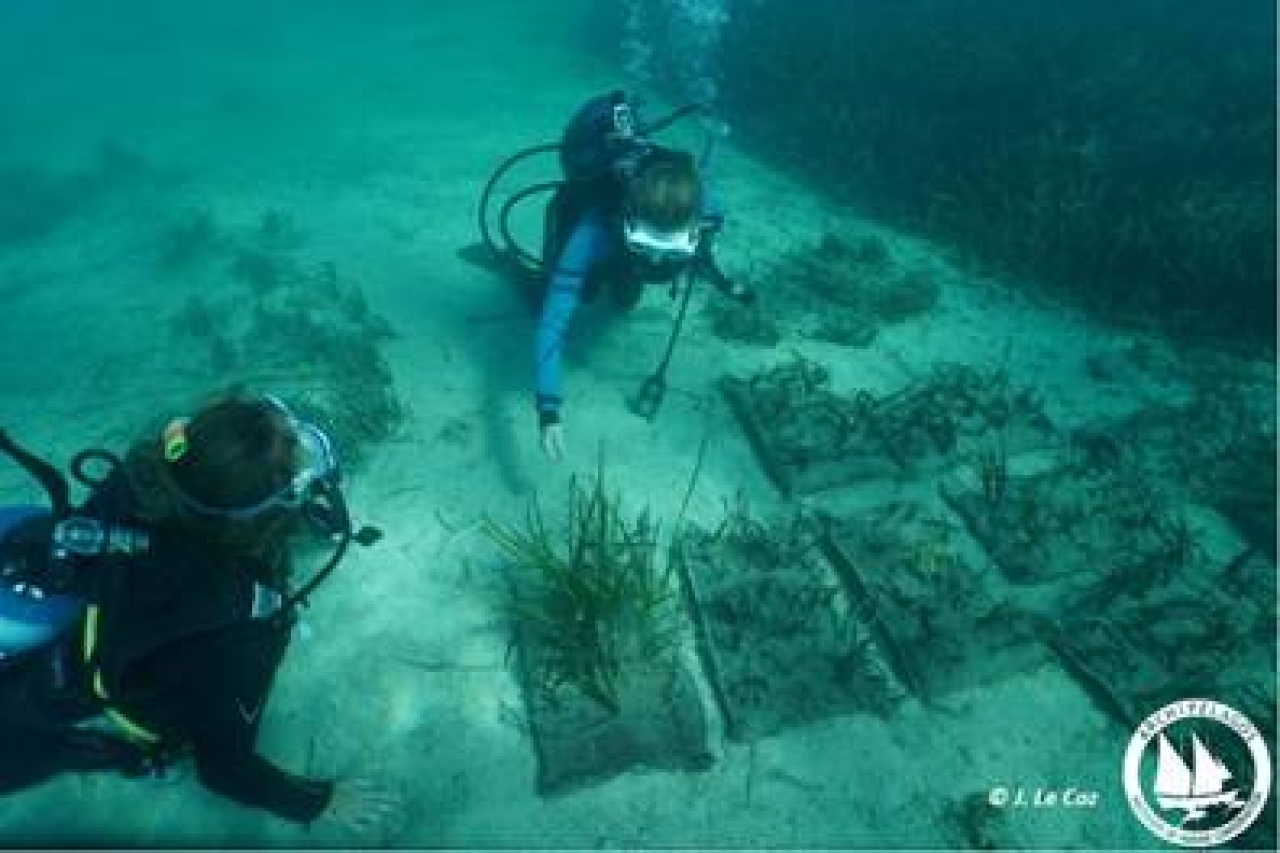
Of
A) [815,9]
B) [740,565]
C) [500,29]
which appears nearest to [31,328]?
[740,565]

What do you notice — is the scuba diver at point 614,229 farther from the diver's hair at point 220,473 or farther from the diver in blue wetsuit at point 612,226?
the diver's hair at point 220,473

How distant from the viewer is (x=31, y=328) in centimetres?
959

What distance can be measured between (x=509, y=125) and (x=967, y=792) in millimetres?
13495

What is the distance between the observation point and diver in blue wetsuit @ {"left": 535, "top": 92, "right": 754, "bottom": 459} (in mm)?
5250

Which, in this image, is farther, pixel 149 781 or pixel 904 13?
pixel 904 13

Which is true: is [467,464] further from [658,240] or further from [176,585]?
[176,585]

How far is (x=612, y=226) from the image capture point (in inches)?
236

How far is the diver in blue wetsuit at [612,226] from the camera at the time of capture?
5250 mm

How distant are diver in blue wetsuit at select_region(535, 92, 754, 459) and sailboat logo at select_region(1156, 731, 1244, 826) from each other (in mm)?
3710

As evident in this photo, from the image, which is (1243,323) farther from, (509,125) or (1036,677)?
(509,125)

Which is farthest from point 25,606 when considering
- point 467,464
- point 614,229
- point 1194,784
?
point 1194,784

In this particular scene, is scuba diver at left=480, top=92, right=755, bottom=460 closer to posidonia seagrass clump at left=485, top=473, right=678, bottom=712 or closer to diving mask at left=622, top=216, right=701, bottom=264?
diving mask at left=622, top=216, right=701, bottom=264

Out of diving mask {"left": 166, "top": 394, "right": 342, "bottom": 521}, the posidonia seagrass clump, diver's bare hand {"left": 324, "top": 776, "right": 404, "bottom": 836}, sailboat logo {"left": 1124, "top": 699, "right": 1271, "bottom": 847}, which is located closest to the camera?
diving mask {"left": 166, "top": 394, "right": 342, "bottom": 521}

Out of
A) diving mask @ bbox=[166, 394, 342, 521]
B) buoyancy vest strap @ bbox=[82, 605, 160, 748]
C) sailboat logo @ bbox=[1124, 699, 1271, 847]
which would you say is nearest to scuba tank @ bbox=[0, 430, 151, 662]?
buoyancy vest strap @ bbox=[82, 605, 160, 748]
